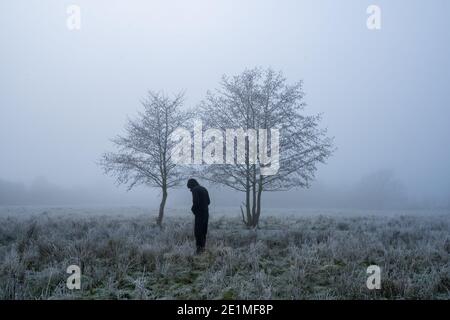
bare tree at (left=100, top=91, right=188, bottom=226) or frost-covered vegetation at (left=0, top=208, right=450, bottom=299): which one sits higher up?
bare tree at (left=100, top=91, right=188, bottom=226)

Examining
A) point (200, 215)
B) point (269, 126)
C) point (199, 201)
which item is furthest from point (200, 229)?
point (269, 126)

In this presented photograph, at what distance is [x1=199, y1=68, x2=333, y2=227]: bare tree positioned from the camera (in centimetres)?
1778

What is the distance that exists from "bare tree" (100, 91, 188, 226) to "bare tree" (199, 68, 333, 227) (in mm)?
2790

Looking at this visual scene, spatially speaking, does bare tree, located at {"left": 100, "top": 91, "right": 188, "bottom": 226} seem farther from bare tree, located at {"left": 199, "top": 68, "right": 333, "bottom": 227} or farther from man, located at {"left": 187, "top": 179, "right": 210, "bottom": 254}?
man, located at {"left": 187, "top": 179, "right": 210, "bottom": 254}

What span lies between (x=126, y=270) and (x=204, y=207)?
3246mm

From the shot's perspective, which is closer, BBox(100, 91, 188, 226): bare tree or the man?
the man

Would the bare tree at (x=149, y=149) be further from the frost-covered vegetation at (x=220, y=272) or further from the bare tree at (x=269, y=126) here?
the frost-covered vegetation at (x=220, y=272)

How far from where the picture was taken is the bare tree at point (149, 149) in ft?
64.0

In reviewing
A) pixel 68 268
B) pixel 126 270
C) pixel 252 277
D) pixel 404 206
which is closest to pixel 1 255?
pixel 68 268

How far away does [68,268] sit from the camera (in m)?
7.17

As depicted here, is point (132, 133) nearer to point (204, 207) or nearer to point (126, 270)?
point (204, 207)

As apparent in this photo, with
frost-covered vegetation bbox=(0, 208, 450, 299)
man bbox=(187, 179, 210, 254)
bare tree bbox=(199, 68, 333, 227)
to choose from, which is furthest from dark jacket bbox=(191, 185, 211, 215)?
bare tree bbox=(199, 68, 333, 227)

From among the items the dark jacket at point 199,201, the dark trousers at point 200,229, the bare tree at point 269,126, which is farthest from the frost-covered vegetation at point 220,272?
the bare tree at point 269,126

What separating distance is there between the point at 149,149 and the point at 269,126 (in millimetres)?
7239
